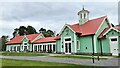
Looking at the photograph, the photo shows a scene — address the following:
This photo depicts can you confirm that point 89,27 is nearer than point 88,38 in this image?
No

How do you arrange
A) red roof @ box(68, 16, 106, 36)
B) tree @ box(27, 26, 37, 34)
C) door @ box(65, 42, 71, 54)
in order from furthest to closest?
tree @ box(27, 26, 37, 34) → door @ box(65, 42, 71, 54) → red roof @ box(68, 16, 106, 36)

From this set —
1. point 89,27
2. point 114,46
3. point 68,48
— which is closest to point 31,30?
point 68,48

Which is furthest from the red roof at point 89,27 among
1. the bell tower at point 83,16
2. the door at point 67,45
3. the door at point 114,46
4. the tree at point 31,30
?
the tree at point 31,30

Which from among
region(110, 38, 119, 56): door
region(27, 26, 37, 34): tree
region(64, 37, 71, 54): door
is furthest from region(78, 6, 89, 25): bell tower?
region(27, 26, 37, 34): tree

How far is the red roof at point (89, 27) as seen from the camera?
102ft

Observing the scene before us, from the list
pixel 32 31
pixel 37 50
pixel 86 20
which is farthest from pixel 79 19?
pixel 32 31

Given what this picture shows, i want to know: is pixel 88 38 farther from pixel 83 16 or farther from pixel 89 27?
pixel 83 16

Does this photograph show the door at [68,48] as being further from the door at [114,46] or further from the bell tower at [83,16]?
the door at [114,46]

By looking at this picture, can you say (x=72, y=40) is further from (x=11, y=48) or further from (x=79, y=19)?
(x=11, y=48)

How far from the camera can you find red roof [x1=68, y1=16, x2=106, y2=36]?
31008 mm

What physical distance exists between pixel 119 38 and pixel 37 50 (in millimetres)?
23987

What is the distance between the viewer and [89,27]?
3319cm

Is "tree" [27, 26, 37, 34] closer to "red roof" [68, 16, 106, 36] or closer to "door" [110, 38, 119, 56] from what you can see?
"red roof" [68, 16, 106, 36]

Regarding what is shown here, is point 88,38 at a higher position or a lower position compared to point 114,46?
higher
